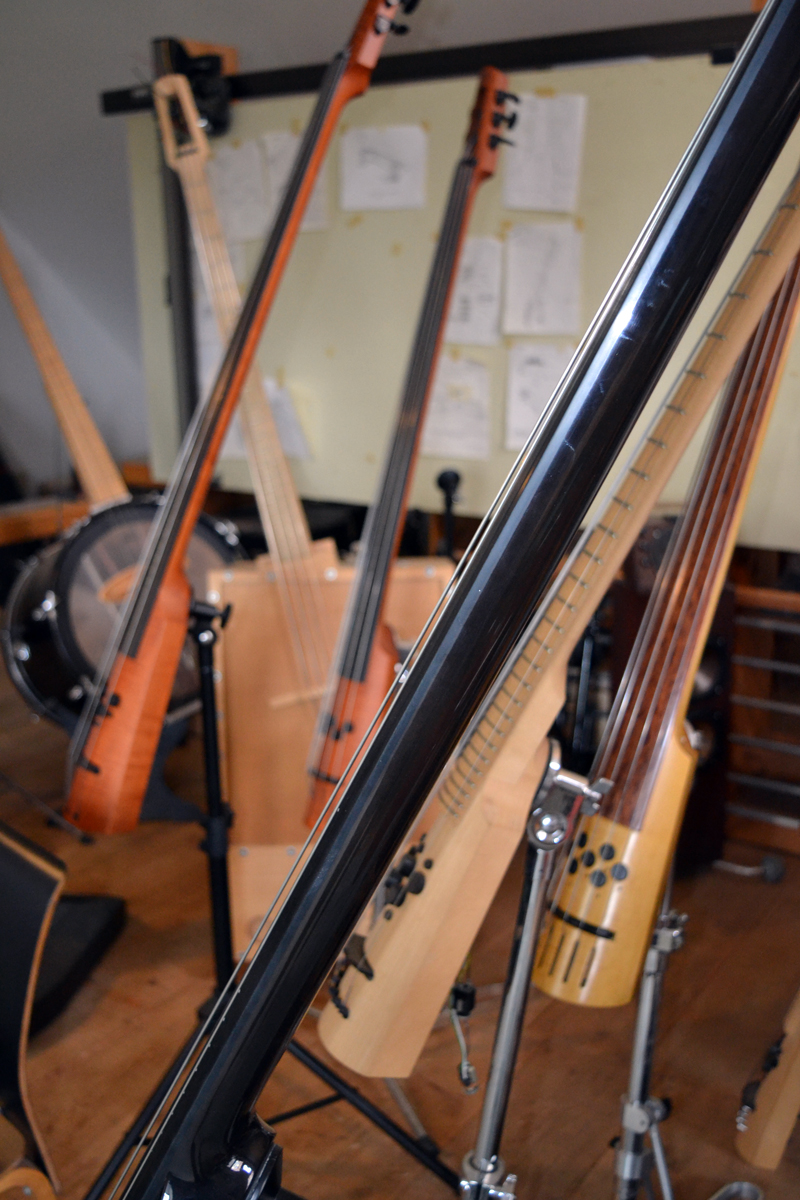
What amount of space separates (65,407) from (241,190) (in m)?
0.83

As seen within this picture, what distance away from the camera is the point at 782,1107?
1229 millimetres

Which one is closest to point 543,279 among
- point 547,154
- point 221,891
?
point 547,154

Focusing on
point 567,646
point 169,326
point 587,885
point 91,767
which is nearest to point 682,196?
point 567,646

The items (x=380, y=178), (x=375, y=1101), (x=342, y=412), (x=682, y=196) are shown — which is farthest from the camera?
(x=342, y=412)

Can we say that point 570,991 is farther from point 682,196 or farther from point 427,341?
point 427,341

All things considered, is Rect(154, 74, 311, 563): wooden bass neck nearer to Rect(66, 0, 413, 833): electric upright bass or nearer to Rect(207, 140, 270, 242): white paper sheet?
Rect(66, 0, 413, 833): electric upright bass

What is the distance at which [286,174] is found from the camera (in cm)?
255

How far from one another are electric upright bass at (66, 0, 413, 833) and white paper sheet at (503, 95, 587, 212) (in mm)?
778

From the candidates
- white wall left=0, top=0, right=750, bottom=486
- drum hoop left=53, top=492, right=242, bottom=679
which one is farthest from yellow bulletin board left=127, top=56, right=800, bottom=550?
drum hoop left=53, top=492, right=242, bottom=679

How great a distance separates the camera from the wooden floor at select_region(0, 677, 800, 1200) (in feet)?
4.44

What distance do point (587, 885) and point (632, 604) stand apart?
3.64ft

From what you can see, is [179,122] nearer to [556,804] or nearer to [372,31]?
[372,31]

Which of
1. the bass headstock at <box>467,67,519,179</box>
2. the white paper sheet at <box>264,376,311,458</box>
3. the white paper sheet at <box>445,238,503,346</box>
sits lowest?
the white paper sheet at <box>264,376,311,458</box>

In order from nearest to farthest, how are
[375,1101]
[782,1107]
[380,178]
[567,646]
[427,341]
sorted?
1. [567,646]
2. [782,1107]
3. [375,1101]
4. [427,341]
5. [380,178]
